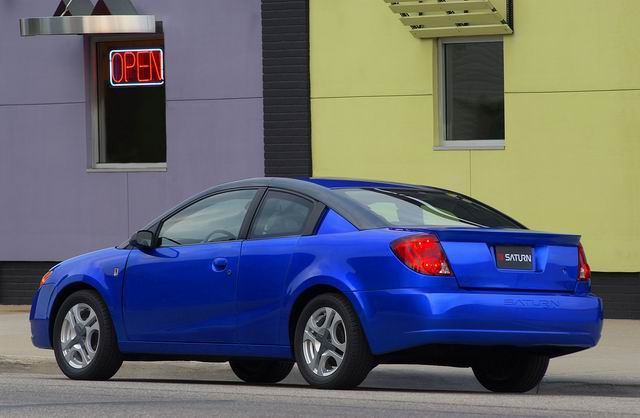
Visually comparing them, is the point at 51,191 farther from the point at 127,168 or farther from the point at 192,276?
the point at 192,276

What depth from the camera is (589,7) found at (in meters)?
16.6

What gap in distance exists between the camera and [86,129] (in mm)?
19344

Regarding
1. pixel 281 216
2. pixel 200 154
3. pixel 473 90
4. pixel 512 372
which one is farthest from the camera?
pixel 200 154

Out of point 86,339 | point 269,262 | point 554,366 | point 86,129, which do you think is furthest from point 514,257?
point 86,129

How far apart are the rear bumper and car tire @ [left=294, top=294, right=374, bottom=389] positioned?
0.36 ft

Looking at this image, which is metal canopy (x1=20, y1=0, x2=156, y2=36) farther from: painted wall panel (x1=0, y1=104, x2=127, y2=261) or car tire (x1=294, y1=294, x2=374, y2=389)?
car tire (x1=294, y1=294, x2=374, y2=389)

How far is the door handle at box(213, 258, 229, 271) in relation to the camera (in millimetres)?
10156

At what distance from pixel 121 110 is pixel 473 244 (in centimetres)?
1096

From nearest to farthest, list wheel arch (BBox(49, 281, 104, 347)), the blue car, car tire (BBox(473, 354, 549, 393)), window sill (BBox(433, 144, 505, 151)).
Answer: the blue car < car tire (BBox(473, 354, 549, 393)) < wheel arch (BBox(49, 281, 104, 347)) < window sill (BBox(433, 144, 505, 151))

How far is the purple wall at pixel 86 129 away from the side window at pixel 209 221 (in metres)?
7.67

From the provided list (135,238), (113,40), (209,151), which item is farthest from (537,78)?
(135,238)

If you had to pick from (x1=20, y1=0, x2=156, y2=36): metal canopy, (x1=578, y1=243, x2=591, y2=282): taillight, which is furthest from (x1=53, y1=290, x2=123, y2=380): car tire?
(x1=20, y1=0, x2=156, y2=36): metal canopy

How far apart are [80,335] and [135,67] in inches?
346

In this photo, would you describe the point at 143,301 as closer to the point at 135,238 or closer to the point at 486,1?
the point at 135,238
